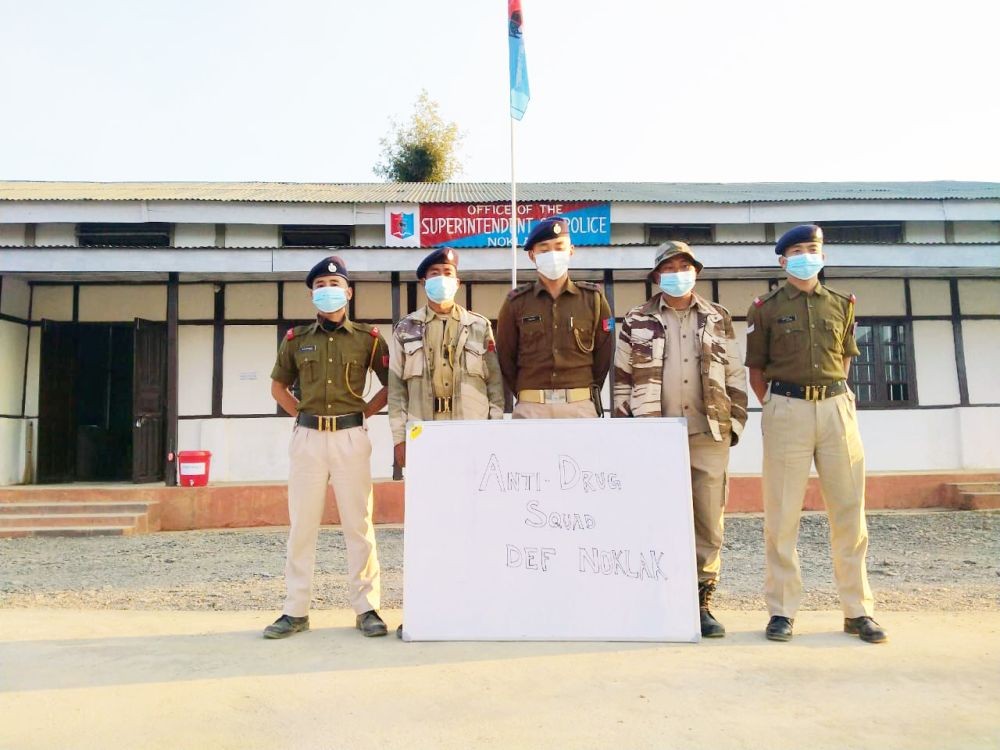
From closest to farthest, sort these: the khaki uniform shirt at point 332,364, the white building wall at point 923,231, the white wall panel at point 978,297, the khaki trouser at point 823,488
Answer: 1. the khaki trouser at point 823,488
2. the khaki uniform shirt at point 332,364
3. the white wall panel at point 978,297
4. the white building wall at point 923,231

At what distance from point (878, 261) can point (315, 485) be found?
8.56 meters

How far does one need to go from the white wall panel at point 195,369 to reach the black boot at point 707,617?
8.31 metres

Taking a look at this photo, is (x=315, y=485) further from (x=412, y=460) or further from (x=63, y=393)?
(x=63, y=393)

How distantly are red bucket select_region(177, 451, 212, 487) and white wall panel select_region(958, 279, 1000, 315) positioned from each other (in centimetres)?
1091

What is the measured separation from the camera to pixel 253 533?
26.4 ft

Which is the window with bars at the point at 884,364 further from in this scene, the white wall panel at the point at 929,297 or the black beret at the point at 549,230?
the black beret at the point at 549,230

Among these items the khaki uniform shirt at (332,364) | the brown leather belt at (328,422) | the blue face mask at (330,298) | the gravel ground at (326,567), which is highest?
the blue face mask at (330,298)

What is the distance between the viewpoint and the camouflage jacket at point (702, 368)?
3611 mm

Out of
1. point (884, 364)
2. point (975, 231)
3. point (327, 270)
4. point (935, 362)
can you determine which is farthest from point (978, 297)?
point (327, 270)

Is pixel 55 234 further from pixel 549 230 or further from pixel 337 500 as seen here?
pixel 549 230

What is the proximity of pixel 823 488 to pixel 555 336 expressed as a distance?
1.55 metres

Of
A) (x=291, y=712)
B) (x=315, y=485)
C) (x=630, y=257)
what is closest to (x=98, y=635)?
(x=315, y=485)

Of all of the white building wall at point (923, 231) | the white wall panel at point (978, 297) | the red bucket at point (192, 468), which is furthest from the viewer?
the white building wall at point (923, 231)

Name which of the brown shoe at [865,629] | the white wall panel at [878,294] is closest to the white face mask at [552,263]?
the brown shoe at [865,629]
